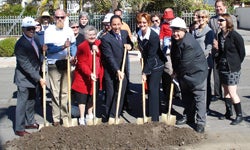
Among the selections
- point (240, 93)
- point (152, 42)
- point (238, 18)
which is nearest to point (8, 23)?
point (238, 18)

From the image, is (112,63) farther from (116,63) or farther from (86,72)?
(86,72)

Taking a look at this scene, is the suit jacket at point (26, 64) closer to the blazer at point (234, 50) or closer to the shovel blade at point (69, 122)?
the shovel blade at point (69, 122)

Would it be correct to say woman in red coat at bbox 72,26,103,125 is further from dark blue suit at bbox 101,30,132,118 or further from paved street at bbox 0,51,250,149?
paved street at bbox 0,51,250,149

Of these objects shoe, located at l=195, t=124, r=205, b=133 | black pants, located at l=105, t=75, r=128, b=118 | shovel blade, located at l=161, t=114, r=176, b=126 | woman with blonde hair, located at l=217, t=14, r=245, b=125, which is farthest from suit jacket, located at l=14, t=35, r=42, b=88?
woman with blonde hair, located at l=217, t=14, r=245, b=125

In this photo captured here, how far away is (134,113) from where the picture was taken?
27.0 ft

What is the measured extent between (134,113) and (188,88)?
1.63 meters

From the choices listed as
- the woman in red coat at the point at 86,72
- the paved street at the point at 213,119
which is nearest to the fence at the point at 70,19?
the paved street at the point at 213,119

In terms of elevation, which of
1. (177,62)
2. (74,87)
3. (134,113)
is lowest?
(134,113)

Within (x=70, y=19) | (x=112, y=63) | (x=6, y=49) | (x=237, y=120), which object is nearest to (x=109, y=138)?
(x=112, y=63)

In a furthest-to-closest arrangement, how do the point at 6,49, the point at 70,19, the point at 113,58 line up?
the point at 70,19, the point at 6,49, the point at 113,58

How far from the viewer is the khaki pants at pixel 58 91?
23.2ft

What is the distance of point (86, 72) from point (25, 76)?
93cm

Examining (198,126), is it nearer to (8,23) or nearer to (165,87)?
(165,87)

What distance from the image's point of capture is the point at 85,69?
7070 mm
